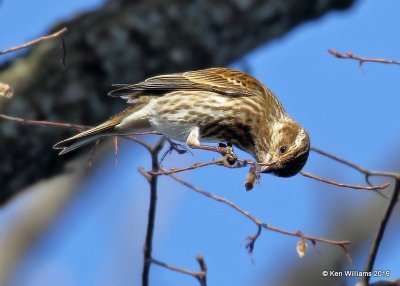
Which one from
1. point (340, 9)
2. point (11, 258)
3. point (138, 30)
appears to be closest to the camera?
point (138, 30)

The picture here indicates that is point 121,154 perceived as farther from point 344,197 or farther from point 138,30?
point 138,30

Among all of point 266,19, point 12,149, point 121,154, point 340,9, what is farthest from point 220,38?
point 121,154

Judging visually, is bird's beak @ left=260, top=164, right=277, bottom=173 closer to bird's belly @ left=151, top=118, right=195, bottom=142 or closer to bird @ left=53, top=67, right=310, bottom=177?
bird @ left=53, top=67, right=310, bottom=177

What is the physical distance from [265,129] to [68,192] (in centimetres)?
554

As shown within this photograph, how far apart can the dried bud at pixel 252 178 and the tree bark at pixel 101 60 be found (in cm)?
313

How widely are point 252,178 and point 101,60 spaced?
3.71m

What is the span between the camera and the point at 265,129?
707 centimetres

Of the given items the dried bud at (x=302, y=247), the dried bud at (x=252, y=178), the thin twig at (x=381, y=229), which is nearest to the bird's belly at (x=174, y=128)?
the dried bud at (x=252, y=178)

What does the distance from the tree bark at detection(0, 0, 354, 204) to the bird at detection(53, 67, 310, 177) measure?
1.27 m

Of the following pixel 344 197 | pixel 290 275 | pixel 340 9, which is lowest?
pixel 290 275

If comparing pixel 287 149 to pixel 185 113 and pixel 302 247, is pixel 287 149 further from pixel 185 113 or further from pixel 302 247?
pixel 302 247

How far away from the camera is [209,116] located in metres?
6.91

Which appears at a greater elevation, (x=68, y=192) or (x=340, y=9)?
(x=340, y=9)

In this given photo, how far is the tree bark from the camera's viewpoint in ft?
26.4
